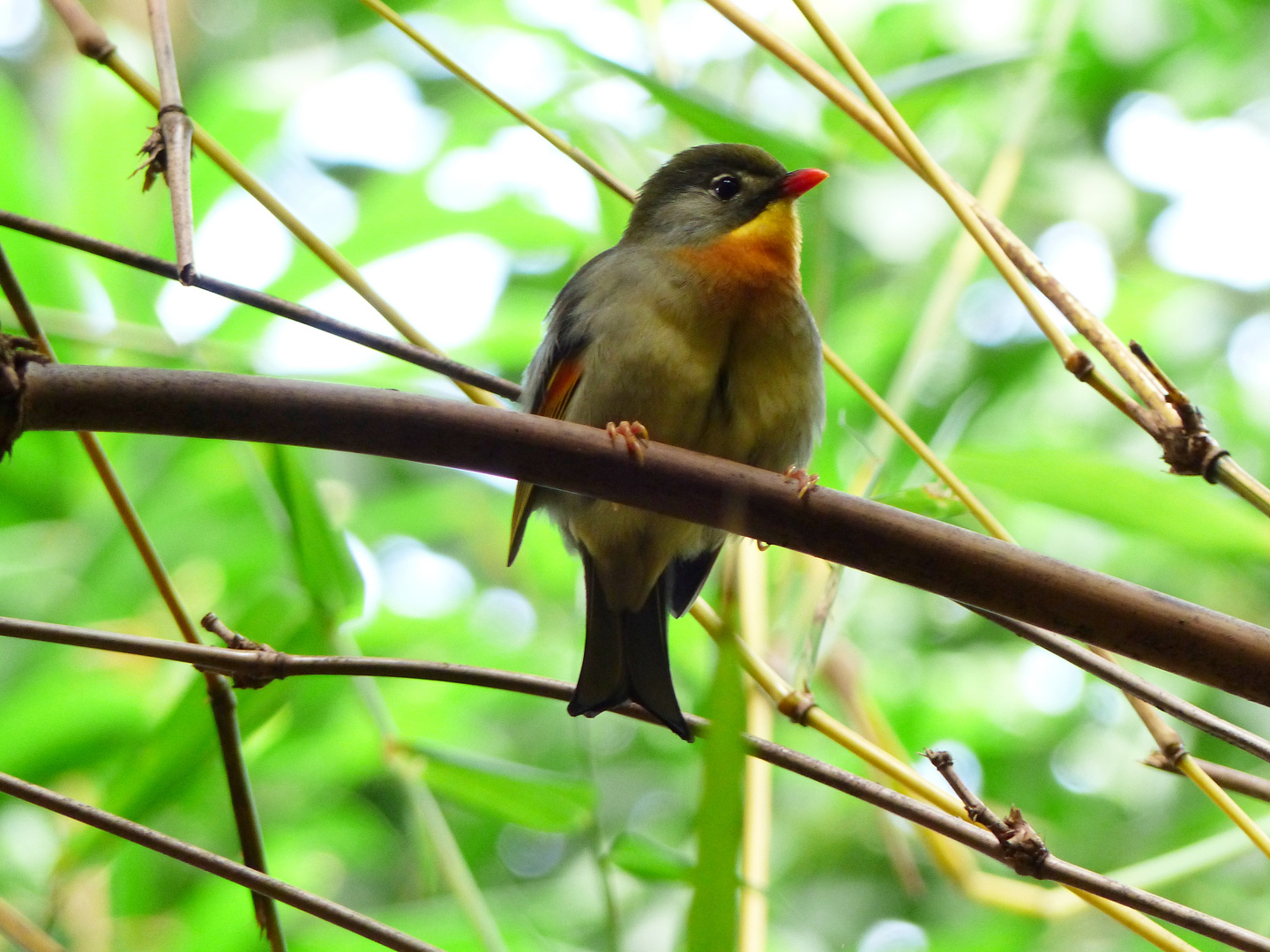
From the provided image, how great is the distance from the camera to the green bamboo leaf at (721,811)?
88cm

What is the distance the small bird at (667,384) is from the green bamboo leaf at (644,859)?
1.08 feet

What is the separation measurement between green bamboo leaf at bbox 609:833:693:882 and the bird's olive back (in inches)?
59.8

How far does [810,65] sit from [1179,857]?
59.3 inches

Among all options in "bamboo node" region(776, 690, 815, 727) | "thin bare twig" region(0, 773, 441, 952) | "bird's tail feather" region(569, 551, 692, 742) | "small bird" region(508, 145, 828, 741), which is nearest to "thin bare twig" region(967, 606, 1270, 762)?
"bamboo node" region(776, 690, 815, 727)

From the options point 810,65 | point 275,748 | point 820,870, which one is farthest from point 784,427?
point 820,870

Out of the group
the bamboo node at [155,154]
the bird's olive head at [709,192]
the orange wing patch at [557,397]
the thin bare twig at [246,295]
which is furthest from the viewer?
the bird's olive head at [709,192]

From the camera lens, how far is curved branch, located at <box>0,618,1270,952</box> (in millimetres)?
1336

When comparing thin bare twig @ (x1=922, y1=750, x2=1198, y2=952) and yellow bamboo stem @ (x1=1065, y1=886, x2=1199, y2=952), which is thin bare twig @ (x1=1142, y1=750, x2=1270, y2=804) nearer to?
yellow bamboo stem @ (x1=1065, y1=886, x2=1199, y2=952)

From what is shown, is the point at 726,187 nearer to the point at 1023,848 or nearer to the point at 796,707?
the point at 796,707

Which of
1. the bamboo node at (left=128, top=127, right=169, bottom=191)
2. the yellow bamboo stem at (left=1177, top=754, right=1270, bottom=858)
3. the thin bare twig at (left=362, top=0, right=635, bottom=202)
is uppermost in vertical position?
the thin bare twig at (left=362, top=0, right=635, bottom=202)

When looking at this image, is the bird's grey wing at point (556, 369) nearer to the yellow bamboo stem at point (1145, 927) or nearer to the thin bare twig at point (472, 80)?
the thin bare twig at point (472, 80)

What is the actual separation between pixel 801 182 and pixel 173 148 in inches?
68.4

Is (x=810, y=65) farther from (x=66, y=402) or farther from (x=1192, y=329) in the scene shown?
(x=1192, y=329)

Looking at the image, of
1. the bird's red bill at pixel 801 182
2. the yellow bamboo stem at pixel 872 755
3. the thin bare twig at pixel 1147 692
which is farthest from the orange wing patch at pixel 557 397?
the thin bare twig at pixel 1147 692
